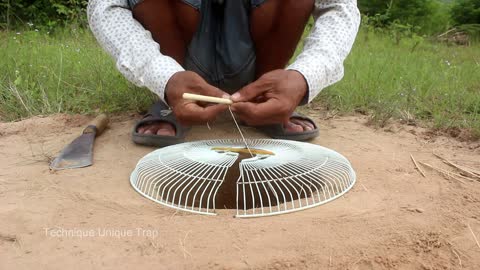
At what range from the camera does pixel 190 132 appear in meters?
2.01

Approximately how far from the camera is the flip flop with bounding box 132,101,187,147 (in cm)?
180

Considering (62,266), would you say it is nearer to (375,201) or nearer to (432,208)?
(375,201)

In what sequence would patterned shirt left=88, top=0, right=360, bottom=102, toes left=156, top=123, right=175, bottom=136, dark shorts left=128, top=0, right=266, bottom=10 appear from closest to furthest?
patterned shirt left=88, top=0, right=360, bottom=102
dark shorts left=128, top=0, right=266, bottom=10
toes left=156, top=123, right=175, bottom=136

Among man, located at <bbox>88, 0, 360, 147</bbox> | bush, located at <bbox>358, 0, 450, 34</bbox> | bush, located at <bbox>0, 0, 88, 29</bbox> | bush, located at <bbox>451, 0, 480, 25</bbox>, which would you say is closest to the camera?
man, located at <bbox>88, 0, 360, 147</bbox>

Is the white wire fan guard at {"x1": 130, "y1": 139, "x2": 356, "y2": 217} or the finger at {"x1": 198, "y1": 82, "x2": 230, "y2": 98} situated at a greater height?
the finger at {"x1": 198, "y1": 82, "x2": 230, "y2": 98}

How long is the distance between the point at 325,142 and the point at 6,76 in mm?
1751

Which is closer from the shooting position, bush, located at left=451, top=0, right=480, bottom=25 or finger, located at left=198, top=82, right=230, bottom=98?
finger, located at left=198, top=82, right=230, bottom=98

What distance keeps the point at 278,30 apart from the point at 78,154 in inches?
33.6

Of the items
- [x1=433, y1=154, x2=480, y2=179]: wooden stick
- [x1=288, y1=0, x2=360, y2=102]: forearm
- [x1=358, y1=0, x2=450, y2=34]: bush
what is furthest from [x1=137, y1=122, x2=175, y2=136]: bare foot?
[x1=358, y1=0, x2=450, y2=34]: bush

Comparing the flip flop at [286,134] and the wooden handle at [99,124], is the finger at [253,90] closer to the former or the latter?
the flip flop at [286,134]

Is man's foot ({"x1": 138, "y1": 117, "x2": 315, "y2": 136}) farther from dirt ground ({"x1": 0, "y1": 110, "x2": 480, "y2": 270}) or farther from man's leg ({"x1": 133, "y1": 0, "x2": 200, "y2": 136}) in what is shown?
dirt ground ({"x1": 0, "y1": 110, "x2": 480, "y2": 270})

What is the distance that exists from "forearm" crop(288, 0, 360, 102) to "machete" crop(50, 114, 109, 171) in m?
0.74

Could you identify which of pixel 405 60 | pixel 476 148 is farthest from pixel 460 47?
pixel 476 148

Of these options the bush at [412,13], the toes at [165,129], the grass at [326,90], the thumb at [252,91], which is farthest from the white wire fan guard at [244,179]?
the bush at [412,13]
